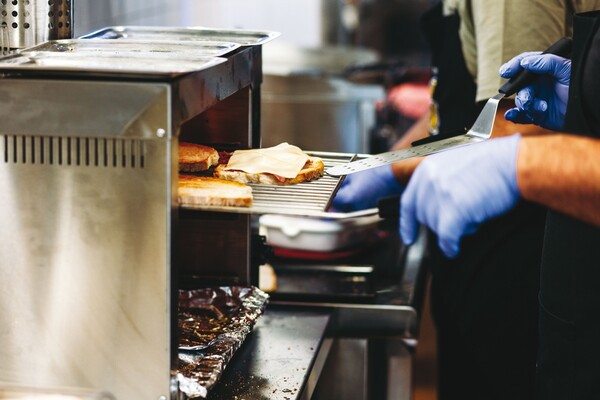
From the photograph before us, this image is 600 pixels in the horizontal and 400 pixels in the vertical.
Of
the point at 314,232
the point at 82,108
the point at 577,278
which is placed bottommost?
the point at 314,232

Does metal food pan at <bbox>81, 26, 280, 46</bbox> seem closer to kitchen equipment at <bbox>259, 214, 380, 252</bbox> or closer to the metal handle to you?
the metal handle

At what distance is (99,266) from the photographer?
115 cm

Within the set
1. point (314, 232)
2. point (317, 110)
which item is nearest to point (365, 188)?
point (314, 232)

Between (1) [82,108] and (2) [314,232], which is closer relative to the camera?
(1) [82,108]

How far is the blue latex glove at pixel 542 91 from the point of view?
171 cm

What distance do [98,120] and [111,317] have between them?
0.28 m

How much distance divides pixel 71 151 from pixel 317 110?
271 cm

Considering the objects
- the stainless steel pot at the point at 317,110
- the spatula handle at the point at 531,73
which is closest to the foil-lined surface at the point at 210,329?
the spatula handle at the point at 531,73

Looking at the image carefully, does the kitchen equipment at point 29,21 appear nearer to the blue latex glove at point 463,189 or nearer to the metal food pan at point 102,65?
the metal food pan at point 102,65

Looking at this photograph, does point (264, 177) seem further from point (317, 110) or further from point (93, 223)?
point (317, 110)

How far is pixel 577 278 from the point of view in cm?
150

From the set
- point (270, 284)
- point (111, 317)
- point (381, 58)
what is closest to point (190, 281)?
point (270, 284)

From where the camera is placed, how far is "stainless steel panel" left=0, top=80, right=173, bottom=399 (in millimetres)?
1102

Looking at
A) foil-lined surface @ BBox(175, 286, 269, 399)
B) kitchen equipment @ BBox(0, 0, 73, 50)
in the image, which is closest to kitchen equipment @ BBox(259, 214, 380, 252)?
foil-lined surface @ BBox(175, 286, 269, 399)
